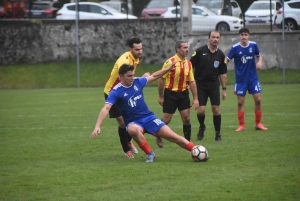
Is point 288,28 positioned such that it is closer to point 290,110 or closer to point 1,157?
point 290,110

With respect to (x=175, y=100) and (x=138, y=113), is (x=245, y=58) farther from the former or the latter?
(x=138, y=113)

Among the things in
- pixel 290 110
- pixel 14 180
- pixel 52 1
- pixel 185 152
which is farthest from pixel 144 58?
pixel 14 180

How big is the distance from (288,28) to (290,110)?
11.4 metres

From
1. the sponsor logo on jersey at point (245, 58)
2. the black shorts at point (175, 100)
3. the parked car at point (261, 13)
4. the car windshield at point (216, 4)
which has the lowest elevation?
the black shorts at point (175, 100)

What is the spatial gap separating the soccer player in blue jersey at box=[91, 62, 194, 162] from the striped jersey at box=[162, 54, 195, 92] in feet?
4.98

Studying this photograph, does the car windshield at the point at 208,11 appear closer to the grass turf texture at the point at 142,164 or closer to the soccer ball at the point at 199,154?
the grass turf texture at the point at 142,164

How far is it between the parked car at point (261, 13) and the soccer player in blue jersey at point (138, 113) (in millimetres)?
18797

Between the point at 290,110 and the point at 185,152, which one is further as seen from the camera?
the point at 290,110

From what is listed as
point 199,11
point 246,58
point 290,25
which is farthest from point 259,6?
point 246,58

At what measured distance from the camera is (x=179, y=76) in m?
11.1

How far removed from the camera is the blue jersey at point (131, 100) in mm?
9453

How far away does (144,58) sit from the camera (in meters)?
29.6

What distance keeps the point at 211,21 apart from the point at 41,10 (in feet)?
34.3

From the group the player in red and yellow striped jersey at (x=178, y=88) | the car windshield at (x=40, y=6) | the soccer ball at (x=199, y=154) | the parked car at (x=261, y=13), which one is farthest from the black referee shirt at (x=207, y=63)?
the car windshield at (x=40, y=6)
